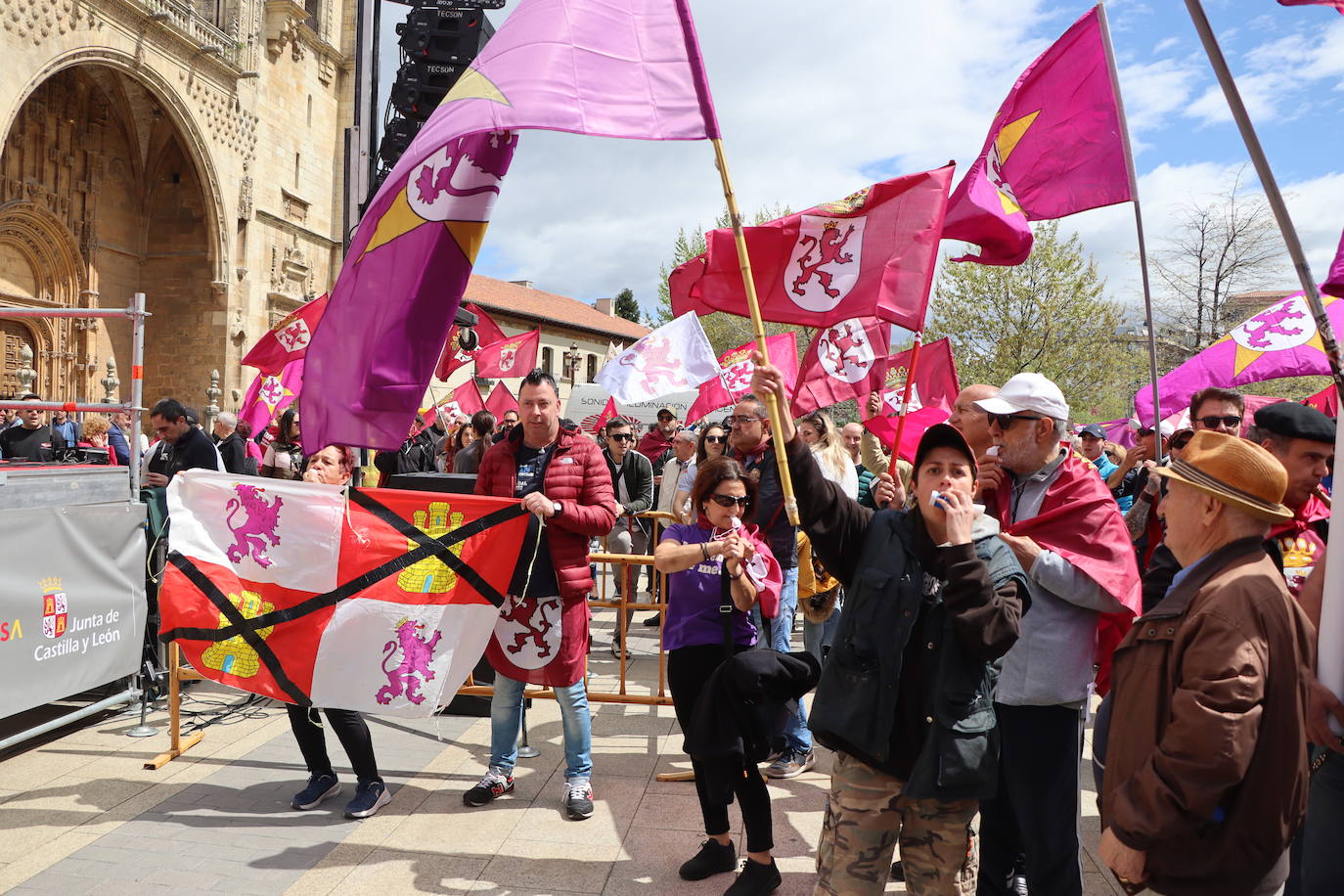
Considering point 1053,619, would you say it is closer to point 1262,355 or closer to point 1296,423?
point 1296,423

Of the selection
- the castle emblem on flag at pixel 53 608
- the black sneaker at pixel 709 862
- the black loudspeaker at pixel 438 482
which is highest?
the black loudspeaker at pixel 438 482

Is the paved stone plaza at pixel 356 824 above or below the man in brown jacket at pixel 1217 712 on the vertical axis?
below

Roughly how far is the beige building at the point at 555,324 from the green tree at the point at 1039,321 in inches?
850

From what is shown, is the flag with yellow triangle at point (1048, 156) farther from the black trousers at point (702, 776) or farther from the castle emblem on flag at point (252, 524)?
the castle emblem on flag at point (252, 524)

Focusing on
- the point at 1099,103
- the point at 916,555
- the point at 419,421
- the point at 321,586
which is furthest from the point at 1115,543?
the point at 419,421

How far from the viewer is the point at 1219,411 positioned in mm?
4285

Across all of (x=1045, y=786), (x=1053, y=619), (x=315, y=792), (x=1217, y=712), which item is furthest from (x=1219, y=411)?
(x=315, y=792)

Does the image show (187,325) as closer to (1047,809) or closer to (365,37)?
(365,37)

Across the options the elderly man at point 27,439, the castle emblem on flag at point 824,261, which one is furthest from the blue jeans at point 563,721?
the elderly man at point 27,439

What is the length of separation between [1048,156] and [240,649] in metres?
5.08

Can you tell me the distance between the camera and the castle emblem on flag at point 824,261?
14.0ft

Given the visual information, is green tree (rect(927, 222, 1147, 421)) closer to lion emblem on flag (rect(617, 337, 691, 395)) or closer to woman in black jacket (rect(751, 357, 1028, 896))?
lion emblem on flag (rect(617, 337, 691, 395))

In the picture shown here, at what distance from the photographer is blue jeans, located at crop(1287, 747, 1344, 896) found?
2.37m

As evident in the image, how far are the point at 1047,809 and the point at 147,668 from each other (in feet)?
18.1
